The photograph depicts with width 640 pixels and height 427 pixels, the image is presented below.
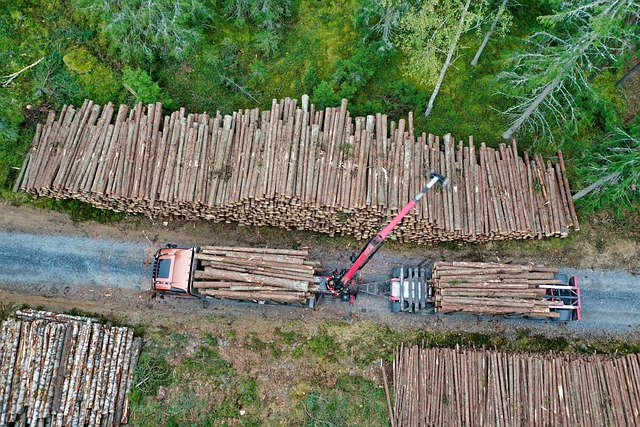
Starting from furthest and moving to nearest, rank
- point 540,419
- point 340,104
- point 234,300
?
point 340,104 < point 234,300 < point 540,419

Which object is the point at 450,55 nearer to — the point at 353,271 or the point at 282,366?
the point at 353,271

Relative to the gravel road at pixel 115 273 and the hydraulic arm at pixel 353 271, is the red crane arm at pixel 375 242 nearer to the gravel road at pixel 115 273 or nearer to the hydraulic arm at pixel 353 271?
the hydraulic arm at pixel 353 271

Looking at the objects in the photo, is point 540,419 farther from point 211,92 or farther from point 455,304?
point 211,92

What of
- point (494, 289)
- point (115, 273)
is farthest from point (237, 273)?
point (494, 289)

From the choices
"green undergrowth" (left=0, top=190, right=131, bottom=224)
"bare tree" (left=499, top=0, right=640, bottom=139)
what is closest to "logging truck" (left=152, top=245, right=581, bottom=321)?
"green undergrowth" (left=0, top=190, right=131, bottom=224)

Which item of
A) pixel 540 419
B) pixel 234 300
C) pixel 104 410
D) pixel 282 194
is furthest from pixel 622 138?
pixel 104 410

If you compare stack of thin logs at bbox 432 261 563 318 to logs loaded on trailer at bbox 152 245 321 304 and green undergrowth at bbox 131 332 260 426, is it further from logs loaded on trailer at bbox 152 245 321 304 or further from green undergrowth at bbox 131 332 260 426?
green undergrowth at bbox 131 332 260 426
